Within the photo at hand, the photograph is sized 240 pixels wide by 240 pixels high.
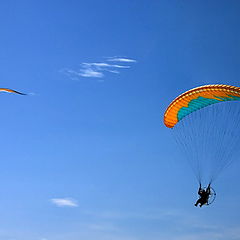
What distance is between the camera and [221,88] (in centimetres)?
3916

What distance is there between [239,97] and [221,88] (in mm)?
1608

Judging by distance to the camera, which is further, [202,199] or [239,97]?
[202,199]

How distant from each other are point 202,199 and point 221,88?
10.9 meters

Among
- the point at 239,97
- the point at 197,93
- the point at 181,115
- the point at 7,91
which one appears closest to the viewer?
the point at 7,91

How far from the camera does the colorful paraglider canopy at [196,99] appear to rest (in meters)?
39.2

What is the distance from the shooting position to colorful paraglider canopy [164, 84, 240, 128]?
1545 inches

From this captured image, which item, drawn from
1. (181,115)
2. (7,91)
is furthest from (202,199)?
(7,91)

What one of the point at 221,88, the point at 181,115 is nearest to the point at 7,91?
the point at 221,88

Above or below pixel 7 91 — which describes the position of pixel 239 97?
above

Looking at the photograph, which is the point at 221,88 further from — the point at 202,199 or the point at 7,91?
the point at 7,91

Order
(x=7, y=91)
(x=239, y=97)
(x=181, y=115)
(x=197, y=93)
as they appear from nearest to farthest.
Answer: (x=7, y=91) → (x=239, y=97) → (x=197, y=93) → (x=181, y=115)

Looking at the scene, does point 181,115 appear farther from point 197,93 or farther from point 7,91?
point 7,91

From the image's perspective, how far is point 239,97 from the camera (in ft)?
128

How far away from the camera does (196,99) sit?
43.0 meters
